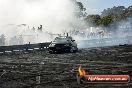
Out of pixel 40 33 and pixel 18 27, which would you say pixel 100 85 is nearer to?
pixel 40 33

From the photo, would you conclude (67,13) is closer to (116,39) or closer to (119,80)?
(116,39)

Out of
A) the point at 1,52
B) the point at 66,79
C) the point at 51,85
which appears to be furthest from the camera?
the point at 1,52

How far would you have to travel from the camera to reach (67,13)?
11525 centimetres

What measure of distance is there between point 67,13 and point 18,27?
72.6 ft

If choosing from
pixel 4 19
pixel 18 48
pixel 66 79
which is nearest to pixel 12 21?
pixel 4 19

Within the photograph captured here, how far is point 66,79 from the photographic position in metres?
14.3

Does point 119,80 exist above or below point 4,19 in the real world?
below

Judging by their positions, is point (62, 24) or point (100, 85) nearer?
point (100, 85)

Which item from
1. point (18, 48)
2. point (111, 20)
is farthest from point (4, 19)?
point (18, 48)

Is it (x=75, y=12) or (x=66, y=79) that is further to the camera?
(x=75, y=12)

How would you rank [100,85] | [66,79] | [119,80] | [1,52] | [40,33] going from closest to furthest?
[119,80], [100,85], [66,79], [1,52], [40,33]

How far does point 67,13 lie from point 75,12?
16.8 ft

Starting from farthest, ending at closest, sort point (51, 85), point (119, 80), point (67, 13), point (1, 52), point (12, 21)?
point (67, 13) < point (12, 21) < point (1, 52) < point (51, 85) < point (119, 80)

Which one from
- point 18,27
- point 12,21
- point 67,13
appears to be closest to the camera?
point 18,27
